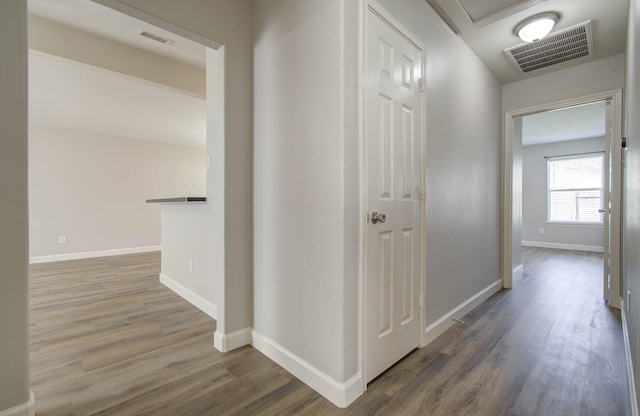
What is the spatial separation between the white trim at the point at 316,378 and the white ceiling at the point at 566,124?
15.1 feet

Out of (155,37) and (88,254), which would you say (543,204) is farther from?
(88,254)

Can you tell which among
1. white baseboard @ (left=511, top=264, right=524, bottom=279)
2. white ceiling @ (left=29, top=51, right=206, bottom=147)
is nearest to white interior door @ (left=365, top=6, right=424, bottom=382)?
white ceiling @ (left=29, top=51, right=206, bottom=147)

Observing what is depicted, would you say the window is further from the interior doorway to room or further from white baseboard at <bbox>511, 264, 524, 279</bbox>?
the interior doorway to room

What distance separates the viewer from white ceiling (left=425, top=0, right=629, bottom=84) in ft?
7.02

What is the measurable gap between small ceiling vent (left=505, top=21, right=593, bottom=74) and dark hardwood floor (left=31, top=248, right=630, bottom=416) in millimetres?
2514

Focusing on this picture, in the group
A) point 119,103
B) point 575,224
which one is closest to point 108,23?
point 119,103

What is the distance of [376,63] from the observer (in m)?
1.62

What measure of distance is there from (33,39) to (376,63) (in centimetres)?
283

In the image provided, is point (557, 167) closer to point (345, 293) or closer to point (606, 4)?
point (606, 4)

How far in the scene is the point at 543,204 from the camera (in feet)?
22.9

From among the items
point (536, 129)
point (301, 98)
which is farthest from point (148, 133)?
point (536, 129)

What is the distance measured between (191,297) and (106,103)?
10.7 ft

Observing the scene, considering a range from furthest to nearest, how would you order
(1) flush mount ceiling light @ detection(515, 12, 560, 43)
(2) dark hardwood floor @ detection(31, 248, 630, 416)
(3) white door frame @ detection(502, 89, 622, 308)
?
(3) white door frame @ detection(502, 89, 622, 308) < (1) flush mount ceiling light @ detection(515, 12, 560, 43) < (2) dark hardwood floor @ detection(31, 248, 630, 416)

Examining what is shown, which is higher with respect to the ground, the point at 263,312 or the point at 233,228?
the point at 233,228
